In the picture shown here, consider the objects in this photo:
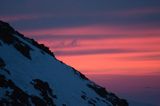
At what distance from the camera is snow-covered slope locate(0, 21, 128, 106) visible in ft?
210

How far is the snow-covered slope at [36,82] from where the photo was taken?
63875 mm

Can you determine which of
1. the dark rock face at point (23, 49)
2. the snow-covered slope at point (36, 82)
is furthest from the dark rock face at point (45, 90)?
the dark rock face at point (23, 49)

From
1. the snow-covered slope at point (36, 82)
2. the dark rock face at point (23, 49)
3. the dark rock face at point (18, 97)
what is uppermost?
the dark rock face at point (23, 49)

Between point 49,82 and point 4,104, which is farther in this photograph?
point 49,82

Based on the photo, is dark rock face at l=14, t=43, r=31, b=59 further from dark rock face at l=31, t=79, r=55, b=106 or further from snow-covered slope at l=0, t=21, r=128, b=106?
dark rock face at l=31, t=79, r=55, b=106

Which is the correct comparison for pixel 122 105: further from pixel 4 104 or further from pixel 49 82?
pixel 4 104

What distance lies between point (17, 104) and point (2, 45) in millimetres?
20056

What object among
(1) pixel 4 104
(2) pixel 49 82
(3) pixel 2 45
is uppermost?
(3) pixel 2 45

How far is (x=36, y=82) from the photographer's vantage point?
72.5m

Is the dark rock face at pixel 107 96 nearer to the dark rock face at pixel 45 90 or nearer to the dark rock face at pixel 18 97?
the dark rock face at pixel 45 90

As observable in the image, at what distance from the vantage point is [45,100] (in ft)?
226

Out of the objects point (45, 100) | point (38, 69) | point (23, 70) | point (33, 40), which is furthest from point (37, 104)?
point (33, 40)

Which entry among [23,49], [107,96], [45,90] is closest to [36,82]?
[45,90]

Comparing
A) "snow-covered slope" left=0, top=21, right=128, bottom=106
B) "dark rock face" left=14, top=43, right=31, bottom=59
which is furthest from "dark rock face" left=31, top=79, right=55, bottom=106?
"dark rock face" left=14, top=43, right=31, bottom=59
